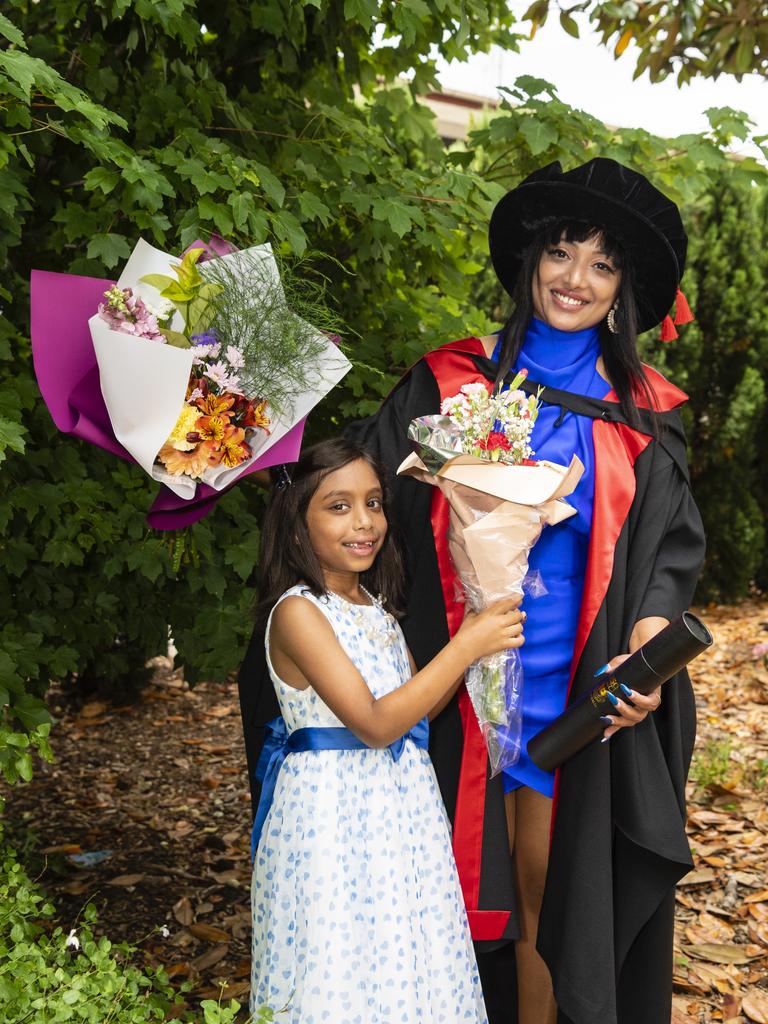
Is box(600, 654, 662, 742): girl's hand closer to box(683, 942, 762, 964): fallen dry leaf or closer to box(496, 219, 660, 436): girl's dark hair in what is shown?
box(496, 219, 660, 436): girl's dark hair

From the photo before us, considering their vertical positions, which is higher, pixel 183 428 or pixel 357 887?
pixel 183 428

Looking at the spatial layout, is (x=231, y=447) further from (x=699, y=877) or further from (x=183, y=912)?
(x=699, y=877)

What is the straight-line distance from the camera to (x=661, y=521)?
2484mm

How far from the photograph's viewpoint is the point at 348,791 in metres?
2.20

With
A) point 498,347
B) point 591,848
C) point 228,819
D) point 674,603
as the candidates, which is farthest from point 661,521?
point 228,819

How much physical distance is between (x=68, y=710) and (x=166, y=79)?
3717 mm

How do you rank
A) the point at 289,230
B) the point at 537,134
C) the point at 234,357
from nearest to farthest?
1. the point at 234,357
2. the point at 289,230
3. the point at 537,134

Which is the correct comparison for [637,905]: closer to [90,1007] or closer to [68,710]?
[90,1007]

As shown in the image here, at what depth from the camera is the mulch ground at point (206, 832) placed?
3.38 metres

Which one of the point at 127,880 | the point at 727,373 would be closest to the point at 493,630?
the point at 127,880

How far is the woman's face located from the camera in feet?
8.19

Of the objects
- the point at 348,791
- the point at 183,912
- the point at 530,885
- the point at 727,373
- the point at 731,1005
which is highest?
the point at 727,373

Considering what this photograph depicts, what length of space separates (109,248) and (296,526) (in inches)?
37.0

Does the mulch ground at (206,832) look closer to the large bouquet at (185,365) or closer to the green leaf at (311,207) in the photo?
the large bouquet at (185,365)
